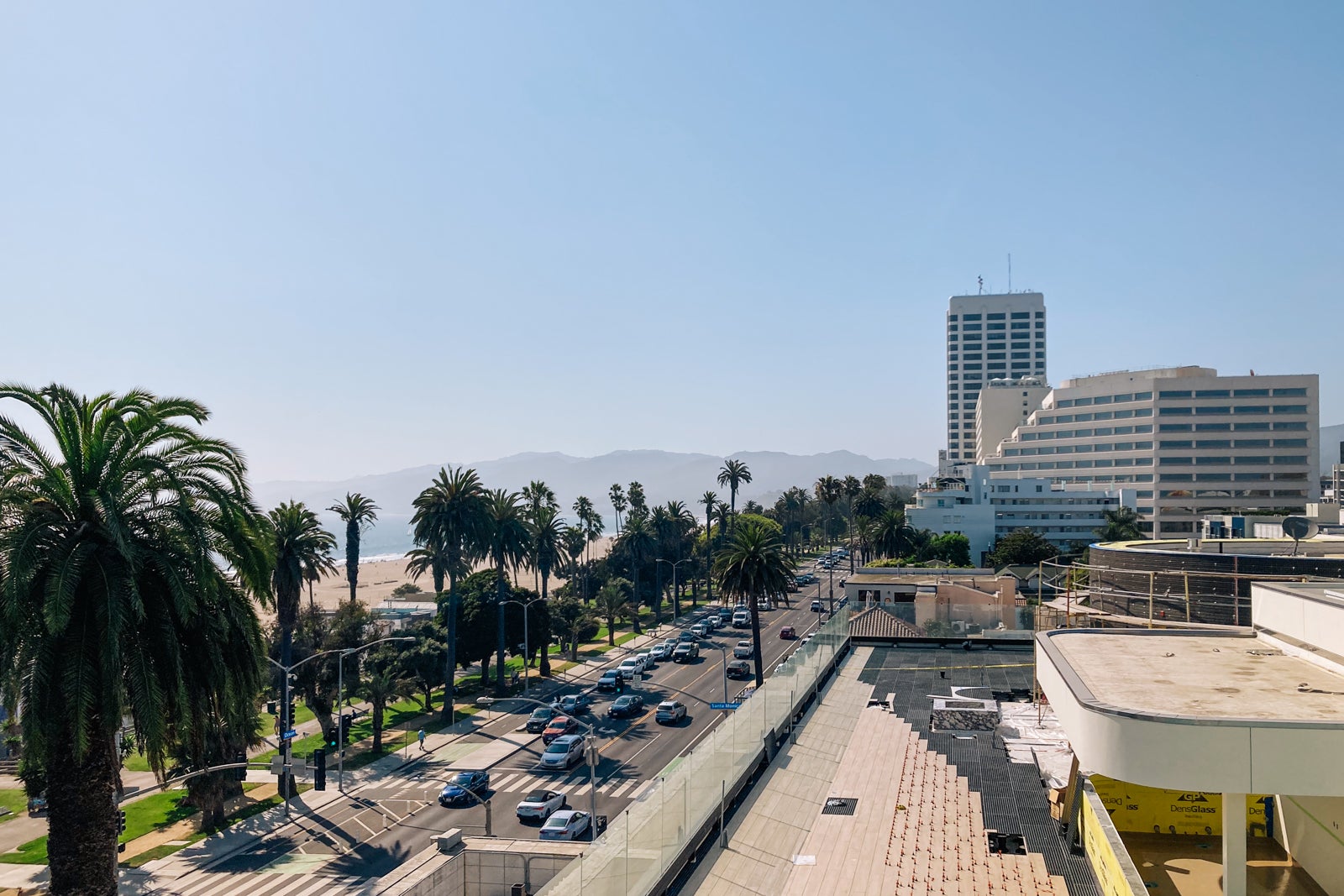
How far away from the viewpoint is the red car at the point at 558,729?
206 ft

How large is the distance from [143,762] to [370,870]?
32.4 m

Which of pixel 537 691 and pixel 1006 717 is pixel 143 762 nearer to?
pixel 537 691

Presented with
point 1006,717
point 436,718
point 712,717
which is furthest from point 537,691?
point 1006,717

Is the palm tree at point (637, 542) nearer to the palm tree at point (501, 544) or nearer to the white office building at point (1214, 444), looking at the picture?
the palm tree at point (501, 544)

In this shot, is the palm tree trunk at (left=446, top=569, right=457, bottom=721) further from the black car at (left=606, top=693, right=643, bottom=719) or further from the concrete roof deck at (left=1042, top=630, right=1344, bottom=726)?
the concrete roof deck at (left=1042, top=630, right=1344, bottom=726)

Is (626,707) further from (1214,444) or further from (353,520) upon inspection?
(1214,444)

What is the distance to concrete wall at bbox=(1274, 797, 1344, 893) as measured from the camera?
18.2m

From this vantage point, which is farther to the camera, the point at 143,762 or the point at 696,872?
the point at 143,762

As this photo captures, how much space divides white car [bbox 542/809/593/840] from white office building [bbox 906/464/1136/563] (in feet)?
383

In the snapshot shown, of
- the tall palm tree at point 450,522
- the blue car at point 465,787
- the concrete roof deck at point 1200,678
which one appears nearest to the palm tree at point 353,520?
the tall palm tree at point 450,522

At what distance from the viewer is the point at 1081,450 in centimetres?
16400

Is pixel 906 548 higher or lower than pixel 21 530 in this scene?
lower

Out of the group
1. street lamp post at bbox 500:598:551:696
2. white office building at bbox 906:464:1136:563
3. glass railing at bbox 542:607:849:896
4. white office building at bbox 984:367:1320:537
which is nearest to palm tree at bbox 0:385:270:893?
glass railing at bbox 542:607:849:896

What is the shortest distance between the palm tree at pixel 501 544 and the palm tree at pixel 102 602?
5686cm
